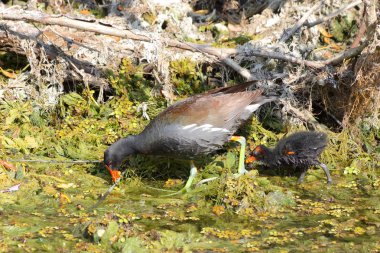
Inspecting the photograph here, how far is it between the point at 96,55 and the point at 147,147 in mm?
1874

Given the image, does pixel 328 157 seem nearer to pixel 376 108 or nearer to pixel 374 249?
pixel 376 108

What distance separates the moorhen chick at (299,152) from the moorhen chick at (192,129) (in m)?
0.34

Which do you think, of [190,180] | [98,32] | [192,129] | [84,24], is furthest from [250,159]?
[84,24]

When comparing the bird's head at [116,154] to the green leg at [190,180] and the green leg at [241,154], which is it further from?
the green leg at [241,154]

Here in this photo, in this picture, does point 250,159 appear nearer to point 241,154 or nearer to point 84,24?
point 241,154

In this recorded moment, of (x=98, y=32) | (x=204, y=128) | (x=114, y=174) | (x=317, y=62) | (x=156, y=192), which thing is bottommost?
(x=156, y=192)

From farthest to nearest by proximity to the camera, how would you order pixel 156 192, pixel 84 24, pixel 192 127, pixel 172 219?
pixel 84 24 → pixel 156 192 → pixel 192 127 → pixel 172 219

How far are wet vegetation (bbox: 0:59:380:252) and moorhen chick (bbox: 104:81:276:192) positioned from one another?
0.33 meters

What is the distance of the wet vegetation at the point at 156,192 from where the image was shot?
4910 mm

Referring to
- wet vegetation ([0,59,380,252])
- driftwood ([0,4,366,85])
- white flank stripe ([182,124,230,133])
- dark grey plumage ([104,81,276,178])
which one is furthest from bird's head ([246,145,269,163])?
driftwood ([0,4,366,85])

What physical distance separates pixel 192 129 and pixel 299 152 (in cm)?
117

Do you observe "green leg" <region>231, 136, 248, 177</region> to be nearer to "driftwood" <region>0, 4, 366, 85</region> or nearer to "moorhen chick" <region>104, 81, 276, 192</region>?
"moorhen chick" <region>104, 81, 276, 192</region>

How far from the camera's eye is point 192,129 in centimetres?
618

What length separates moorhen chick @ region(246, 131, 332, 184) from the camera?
657 centimetres
